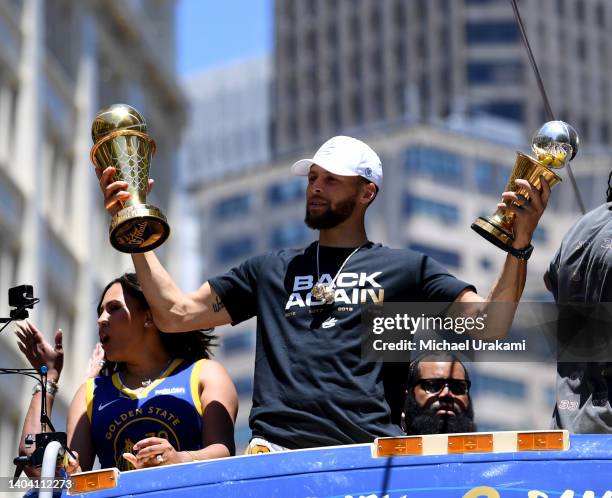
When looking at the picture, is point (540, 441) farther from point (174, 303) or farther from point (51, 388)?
point (51, 388)

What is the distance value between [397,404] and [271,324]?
58 centimetres

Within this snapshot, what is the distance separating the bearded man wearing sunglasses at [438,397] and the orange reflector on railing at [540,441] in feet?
6.36

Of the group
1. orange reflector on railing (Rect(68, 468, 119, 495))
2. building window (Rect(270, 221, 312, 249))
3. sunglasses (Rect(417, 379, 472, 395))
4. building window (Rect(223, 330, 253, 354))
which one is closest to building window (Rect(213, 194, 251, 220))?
building window (Rect(270, 221, 312, 249))

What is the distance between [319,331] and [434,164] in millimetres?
82616

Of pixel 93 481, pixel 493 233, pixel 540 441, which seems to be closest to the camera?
pixel 540 441

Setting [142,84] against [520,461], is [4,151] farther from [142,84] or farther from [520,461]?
[520,461]

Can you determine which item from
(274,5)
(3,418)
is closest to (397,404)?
(3,418)

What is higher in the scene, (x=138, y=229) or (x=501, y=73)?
(x=501, y=73)

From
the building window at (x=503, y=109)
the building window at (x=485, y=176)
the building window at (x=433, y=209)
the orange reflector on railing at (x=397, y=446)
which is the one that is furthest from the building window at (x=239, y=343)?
the orange reflector on railing at (x=397, y=446)

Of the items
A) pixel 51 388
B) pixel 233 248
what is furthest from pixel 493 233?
pixel 233 248

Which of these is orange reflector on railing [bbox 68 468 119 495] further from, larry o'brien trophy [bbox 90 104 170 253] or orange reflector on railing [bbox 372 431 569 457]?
larry o'brien trophy [bbox 90 104 170 253]

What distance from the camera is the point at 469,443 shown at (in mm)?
6406

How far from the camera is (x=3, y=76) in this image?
37.6m

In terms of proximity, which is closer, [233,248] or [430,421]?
[430,421]
